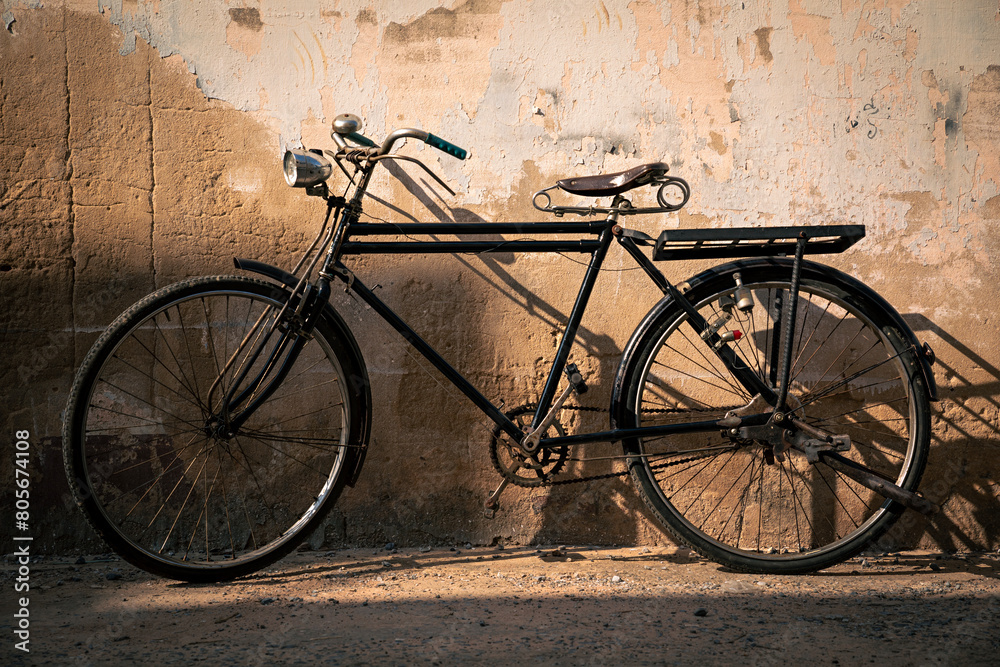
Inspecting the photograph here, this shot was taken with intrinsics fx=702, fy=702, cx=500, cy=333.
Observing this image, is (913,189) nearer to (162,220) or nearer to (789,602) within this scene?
(789,602)

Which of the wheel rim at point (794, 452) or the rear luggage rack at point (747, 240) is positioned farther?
the wheel rim at point (794, 452)

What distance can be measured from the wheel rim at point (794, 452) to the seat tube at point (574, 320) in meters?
0.47

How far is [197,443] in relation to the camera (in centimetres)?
261

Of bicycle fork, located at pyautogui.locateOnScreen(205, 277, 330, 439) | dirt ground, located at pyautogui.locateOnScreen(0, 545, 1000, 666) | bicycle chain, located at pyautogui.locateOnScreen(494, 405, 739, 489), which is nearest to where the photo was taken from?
dirt ground, located at pyautogui.locateOnScreen(0, 545, 1000, 666)

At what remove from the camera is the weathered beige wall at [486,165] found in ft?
8.45

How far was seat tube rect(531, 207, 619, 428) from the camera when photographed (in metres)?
2.38

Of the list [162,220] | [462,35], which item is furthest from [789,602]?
[162,220]

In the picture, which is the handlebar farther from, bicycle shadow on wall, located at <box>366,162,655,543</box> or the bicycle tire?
the bicycle tire

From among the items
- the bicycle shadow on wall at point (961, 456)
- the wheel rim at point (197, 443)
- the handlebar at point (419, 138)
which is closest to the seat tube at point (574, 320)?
the handlebar at point (419, 138)

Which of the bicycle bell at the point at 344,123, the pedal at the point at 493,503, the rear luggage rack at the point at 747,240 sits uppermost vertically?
the bicycle bell at the point at 344,123

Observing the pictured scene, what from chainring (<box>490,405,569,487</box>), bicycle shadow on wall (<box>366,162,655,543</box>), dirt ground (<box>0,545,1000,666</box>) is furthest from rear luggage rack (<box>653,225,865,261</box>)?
dirt ground (<box>0,545,1000,666</box>)

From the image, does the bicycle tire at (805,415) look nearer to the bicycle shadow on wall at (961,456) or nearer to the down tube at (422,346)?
the bicycle shadow on wall at (961,456)

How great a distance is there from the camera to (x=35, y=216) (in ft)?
8.45

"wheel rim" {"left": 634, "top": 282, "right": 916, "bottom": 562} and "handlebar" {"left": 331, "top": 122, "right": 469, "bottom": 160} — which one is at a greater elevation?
"handlebar" {"left": 331, "top": 122, "right": 469, "bottom": 160}
